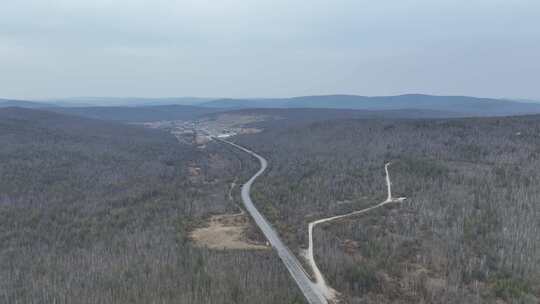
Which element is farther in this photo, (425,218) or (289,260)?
(425,218)

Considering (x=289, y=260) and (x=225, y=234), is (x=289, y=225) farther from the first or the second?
(x=289, y=260)

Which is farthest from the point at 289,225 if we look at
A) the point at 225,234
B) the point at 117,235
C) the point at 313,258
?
the point at 117,235

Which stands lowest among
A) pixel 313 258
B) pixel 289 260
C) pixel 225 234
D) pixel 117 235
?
pixel 117 235

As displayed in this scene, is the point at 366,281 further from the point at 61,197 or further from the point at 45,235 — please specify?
the point at 61,197

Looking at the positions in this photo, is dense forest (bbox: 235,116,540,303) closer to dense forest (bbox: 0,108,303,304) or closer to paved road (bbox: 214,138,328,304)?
paved road (bbox: 214,138,328,304)

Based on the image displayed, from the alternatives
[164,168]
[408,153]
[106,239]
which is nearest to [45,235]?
[106,239]
